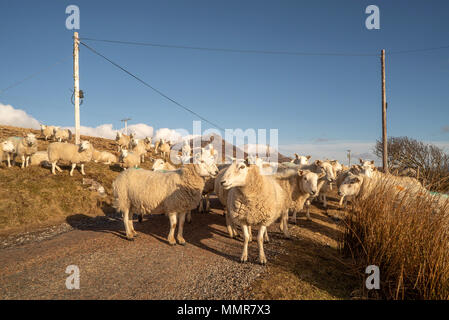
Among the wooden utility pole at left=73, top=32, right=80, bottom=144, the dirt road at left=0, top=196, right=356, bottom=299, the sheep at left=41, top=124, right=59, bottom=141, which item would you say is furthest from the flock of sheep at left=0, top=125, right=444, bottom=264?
the sheep at left=41, top=124, right=59, bottom=141

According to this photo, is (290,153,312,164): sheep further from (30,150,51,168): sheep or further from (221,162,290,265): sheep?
(30,150,51,168): sheep

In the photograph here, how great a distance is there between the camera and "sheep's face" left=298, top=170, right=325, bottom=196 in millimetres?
7395

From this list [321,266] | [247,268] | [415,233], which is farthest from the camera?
[321,266]

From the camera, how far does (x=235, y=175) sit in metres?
5.14

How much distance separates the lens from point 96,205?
12.2 m

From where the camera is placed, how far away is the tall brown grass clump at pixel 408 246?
13.3 feet

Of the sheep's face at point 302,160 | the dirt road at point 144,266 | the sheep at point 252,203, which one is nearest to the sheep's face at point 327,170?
the dirt road at point 144,266

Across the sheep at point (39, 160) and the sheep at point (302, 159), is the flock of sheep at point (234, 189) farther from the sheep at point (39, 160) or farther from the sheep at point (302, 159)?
the sheep at point (39, 160)

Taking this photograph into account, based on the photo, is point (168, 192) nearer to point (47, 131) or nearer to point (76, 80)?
point (76, 80)
